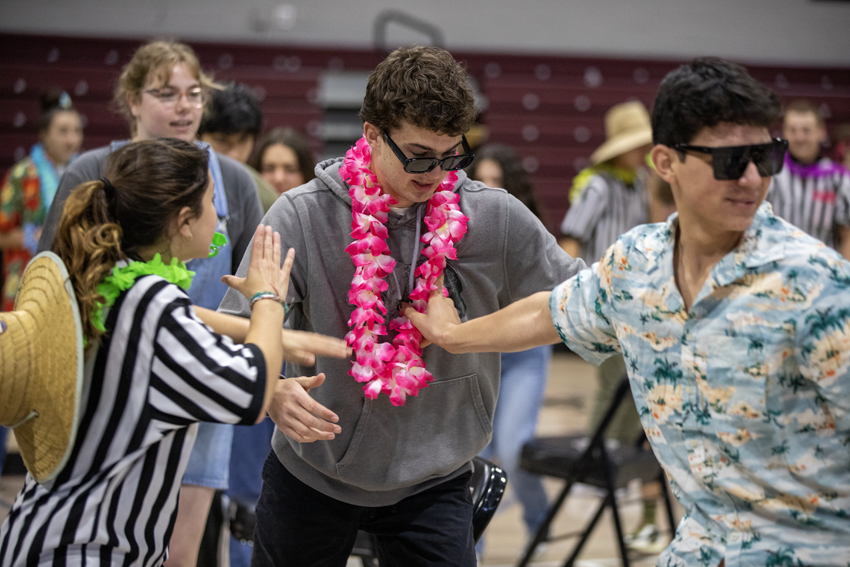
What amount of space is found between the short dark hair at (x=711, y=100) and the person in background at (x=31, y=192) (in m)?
4.40

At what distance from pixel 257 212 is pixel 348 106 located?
25.0 ft

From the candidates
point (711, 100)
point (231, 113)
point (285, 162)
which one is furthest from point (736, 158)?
point (285, 162)

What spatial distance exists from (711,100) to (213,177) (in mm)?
1760

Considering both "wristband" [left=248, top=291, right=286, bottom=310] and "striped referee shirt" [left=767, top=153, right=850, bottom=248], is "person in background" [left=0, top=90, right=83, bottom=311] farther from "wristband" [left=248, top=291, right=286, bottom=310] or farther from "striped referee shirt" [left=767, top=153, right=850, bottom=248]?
"striped referee shirt" [left=767, top=153, right=850, bottom=248]

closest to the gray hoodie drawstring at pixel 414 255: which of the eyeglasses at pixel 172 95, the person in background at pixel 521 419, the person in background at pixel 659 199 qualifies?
the eyeglasses at pixel 172 95

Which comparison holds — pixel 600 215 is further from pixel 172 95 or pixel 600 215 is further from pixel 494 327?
pixel 494 327

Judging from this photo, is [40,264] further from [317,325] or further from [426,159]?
[426,159]

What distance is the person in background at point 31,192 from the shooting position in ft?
17.0

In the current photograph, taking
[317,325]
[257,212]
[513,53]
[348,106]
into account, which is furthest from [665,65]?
[317,325]

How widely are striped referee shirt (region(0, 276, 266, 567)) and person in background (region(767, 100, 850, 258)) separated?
170 inches

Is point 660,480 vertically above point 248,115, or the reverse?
point 248,115

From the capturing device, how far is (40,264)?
1.81 metres

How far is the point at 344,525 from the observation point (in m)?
2.21

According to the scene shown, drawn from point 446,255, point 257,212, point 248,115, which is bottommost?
point 446,255
